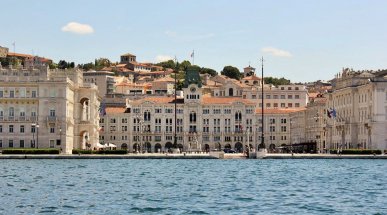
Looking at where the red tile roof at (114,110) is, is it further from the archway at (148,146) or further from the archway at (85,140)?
the archway at (85,140)

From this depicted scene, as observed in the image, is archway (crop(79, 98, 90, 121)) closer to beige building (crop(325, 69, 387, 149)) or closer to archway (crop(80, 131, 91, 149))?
archway (crop(80, 131, 91, 149))

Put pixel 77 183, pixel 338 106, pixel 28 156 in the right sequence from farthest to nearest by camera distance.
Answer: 1. pixel 338 106
2. pixel 28 156
3. pixel 77 183

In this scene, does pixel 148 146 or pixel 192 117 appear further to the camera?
pixel 192 117

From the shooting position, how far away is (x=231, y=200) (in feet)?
165

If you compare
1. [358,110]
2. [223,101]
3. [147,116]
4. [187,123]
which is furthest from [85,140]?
[358,110]

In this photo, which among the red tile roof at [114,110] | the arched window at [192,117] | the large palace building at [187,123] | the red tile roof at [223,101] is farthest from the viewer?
the red tile roof at [223,101]

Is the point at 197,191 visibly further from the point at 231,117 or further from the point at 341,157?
the point at 231,117

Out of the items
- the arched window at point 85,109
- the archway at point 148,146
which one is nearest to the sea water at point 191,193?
the arched window at point 85,109

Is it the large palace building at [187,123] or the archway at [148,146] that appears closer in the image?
the archway at [148,146]

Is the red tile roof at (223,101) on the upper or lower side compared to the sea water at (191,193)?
upper

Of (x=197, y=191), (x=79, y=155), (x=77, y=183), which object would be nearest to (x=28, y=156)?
(x=79, y=155)

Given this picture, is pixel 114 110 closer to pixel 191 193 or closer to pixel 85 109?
pixel 85 109

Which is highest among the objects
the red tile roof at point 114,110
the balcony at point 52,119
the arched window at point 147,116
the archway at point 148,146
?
the red tile roof at point 114,110

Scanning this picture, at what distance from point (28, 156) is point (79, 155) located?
20.4 ft
